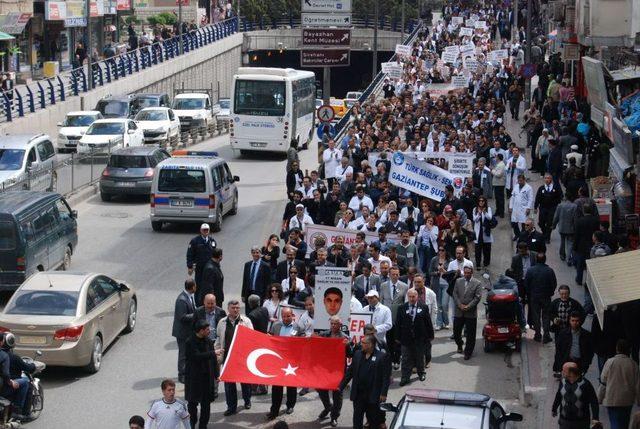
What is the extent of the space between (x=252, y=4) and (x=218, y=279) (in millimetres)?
76961

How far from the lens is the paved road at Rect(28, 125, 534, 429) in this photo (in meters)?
17.0

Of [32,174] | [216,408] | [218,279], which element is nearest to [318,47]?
[32,174]

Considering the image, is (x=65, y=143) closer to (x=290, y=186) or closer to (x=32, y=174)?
(x=32, y=174)

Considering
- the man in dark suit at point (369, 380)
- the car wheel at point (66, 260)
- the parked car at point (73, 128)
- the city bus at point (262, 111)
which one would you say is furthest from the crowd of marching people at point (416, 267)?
the parked car at point (73, 128)

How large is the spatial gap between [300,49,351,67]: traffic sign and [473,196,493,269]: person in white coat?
1647 centimetres

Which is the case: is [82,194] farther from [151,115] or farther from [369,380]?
[369,380]

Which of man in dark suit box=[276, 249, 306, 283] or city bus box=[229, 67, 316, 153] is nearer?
man in dark suit box=[276, 249, 306, 283]

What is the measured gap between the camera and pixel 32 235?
2323 cm

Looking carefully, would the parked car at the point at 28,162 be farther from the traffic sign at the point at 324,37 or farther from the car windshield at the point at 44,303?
the car windshield at the point at 44,303

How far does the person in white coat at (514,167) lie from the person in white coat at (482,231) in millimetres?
3458

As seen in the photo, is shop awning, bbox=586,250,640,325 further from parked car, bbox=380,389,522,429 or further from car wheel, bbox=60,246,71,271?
car wheel, bbox=60,246,71,271

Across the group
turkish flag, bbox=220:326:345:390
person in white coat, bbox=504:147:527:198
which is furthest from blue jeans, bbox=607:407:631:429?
person in white coat, bbox=504:147:527:198

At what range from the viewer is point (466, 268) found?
19547 mm

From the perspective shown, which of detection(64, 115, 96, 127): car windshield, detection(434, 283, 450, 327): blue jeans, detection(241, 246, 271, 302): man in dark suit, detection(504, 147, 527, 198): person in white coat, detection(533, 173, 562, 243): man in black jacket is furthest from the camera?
detection(64, 115, 96, 127): car windshield
